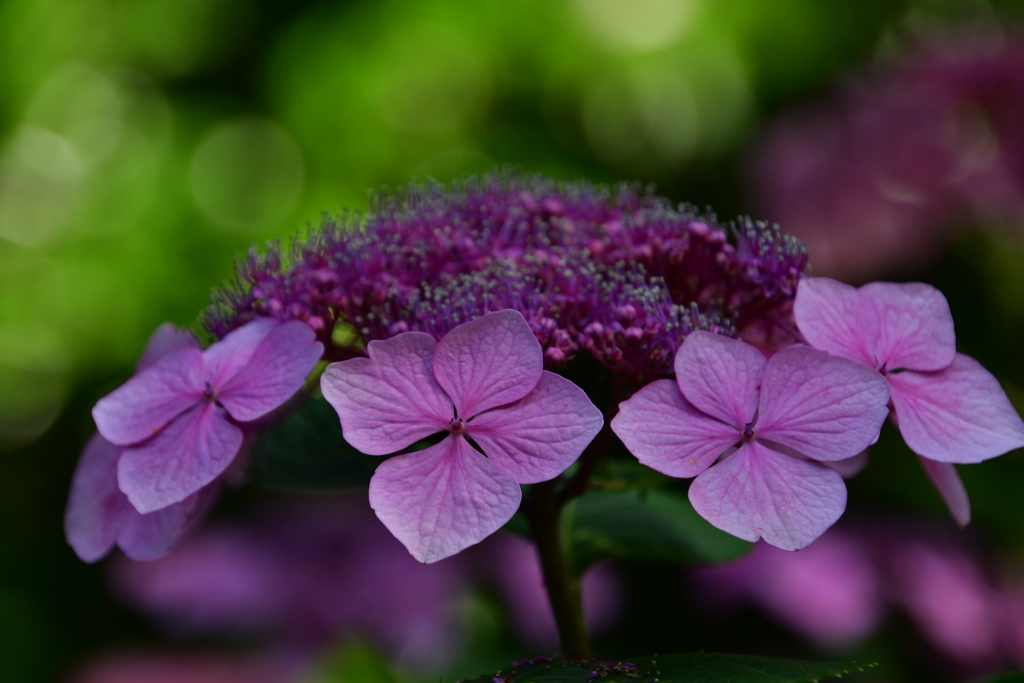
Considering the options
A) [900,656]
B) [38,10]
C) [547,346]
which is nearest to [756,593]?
[900,656]

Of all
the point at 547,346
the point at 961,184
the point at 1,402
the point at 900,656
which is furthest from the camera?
the point at 1,402

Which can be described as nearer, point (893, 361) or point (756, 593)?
point (893, 361)

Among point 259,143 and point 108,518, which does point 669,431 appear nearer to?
point 108,518

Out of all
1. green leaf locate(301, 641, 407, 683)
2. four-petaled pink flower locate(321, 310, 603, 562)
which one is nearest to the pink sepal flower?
four-petaled pink flower locate(321, 310, 603, 562)

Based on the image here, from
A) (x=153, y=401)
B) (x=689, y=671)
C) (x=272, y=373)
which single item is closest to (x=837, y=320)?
(x=689, y=671)

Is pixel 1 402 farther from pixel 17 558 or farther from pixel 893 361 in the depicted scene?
pixel 893 361
